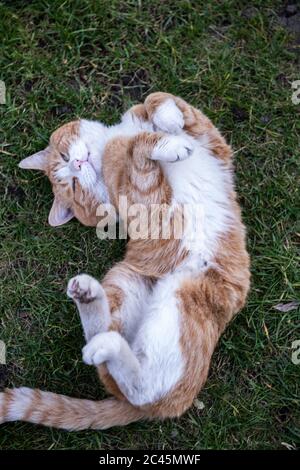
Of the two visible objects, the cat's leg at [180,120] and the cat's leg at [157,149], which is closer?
the cat's leg at [157,149]

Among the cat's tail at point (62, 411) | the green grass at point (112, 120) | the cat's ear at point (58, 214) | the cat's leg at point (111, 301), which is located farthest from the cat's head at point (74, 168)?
the cat's tail at point (62, 411)

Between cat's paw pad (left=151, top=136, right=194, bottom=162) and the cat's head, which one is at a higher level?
cat's paw pad (left=151, top=136, right=194, bottom=162)

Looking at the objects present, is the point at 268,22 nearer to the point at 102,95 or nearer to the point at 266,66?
the point at 266,66

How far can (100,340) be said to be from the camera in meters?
3.26

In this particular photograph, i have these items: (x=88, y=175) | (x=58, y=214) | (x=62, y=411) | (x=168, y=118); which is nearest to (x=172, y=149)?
(x=168, y=118)

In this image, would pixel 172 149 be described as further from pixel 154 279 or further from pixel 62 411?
pixel 62 411

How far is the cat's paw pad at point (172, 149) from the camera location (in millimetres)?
3488

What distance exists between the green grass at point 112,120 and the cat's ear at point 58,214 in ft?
0.30

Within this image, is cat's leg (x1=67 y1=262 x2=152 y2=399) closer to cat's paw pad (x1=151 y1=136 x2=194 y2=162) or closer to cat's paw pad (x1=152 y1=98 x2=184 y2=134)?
cat's paw pad (x1=151 y1=136 x2=194 y2=162)

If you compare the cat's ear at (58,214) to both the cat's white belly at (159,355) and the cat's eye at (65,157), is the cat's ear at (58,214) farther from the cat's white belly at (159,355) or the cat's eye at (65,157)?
the cat's white belly at (159,355)

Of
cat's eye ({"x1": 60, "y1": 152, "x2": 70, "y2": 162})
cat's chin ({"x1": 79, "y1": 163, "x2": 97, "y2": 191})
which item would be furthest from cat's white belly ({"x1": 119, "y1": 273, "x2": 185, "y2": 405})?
cat's eye ({"x1": 60, "y1": 152, "x2": 70, "y2": 162})

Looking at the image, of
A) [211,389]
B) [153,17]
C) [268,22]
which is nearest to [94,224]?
[211,389]

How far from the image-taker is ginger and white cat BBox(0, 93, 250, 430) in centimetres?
340

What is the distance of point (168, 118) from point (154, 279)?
97 cm
